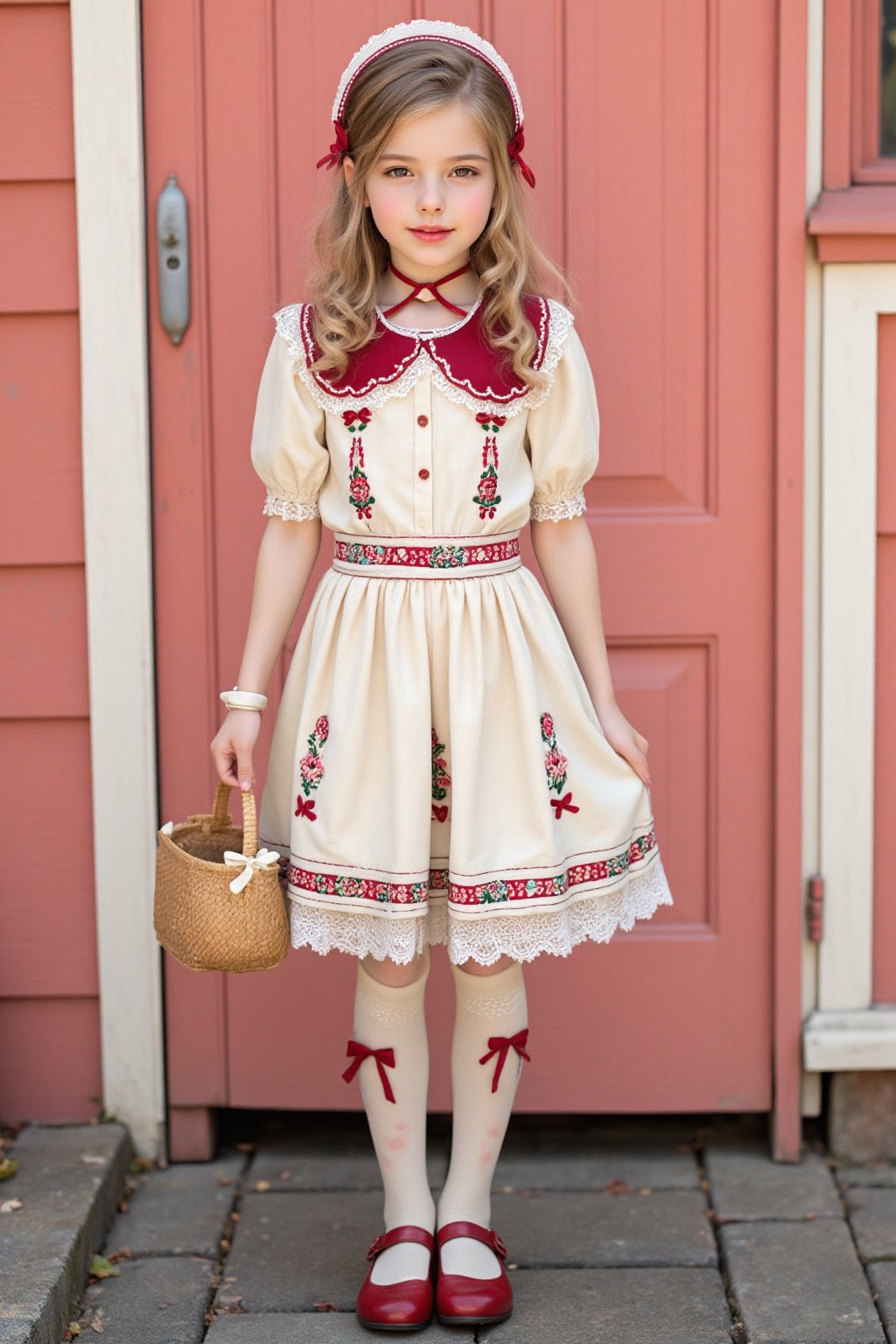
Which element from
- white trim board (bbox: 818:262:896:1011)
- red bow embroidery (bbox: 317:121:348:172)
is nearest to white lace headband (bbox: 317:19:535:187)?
red bow embroidery (bbox: 317:121:348:172)

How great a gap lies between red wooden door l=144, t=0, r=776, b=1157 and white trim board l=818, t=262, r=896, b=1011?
95 millimetres

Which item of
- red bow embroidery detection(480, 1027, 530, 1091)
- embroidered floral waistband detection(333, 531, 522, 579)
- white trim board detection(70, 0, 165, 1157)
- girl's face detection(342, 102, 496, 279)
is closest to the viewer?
girl's face detection(342, 102, 496, 279)

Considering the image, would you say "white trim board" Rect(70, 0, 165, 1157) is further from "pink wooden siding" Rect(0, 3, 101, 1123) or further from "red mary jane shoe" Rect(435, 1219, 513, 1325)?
"red mary jane shoe" Rect(435, 1219, 513, 1325)

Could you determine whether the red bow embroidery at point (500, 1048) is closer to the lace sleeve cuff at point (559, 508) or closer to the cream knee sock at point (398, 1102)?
the cream knee sock at point (398, 1102)

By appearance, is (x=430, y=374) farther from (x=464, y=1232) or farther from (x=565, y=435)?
(x=464, y=1232)

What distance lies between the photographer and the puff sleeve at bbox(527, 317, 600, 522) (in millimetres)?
2068

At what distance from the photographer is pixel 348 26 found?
244cm

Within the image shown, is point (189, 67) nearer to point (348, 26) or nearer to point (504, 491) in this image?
point (348, 26)

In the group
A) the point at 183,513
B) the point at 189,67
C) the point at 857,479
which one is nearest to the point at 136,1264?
the point at 183,513

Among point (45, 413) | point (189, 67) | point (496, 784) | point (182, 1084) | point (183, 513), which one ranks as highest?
point (189, 67)

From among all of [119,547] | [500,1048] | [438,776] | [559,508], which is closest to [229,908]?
[438,776]

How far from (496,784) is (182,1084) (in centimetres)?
98

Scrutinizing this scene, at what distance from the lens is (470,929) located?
2.00m

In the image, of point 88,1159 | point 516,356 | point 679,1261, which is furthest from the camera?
point 88,1159
